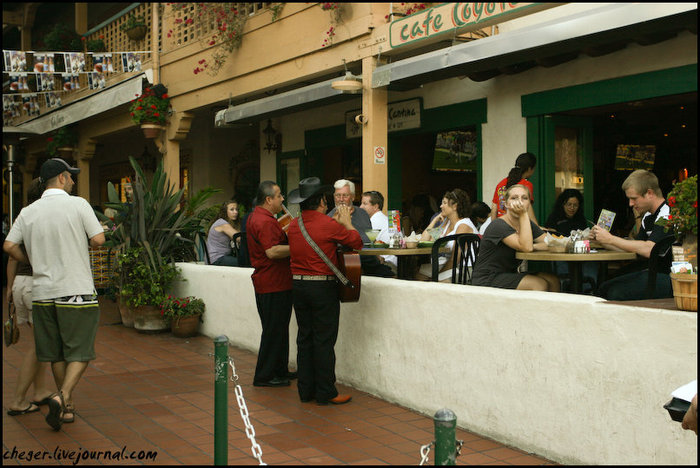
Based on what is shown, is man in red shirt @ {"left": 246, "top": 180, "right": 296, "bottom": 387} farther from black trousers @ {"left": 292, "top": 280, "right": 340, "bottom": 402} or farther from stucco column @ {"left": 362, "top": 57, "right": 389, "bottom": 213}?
stucco column @ {"left": 362, "top": 57, "right": 389, "bottom": 213}

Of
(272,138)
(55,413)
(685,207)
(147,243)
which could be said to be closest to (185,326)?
(147,243)

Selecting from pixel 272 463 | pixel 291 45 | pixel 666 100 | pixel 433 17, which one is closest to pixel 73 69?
pixel 291 45

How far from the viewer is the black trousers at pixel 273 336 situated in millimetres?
6715

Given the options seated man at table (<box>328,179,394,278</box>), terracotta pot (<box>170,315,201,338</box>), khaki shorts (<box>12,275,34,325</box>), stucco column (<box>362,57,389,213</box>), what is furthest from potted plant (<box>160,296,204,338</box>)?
khaki shorts (<box>12,275,34,325</box>)

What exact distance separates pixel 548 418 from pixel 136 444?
2577mm

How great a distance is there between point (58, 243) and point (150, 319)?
14.0 feet

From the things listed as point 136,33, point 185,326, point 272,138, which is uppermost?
point 136,33

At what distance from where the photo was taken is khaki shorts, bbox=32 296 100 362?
5504mm

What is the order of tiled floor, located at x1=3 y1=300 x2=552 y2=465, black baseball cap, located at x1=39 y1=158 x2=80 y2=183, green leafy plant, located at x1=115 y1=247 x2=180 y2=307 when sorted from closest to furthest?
1. tiled floor, located at x1=3 y1=300 x2=552 y2=465
2. black baseball cap, located at x1=39 y1=158 x2=80 y2=183
3. green leafy plant, located at x1=115 y1=247 x2=180 y2=307

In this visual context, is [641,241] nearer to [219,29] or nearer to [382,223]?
[382,223]

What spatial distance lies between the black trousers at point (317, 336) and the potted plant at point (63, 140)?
1391 centimetres

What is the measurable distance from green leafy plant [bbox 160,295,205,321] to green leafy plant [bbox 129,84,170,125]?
227 inches

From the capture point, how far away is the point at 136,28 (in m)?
15.0

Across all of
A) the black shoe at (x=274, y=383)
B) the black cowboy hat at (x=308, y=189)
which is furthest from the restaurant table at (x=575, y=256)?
the black shoe at (x=274, y=383)
